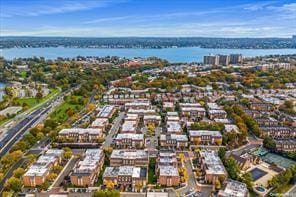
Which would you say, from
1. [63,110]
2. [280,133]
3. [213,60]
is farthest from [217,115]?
[213,60]

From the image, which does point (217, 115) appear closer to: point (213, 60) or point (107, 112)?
point (107, 112)

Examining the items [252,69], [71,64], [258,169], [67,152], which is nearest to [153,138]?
[67,152]

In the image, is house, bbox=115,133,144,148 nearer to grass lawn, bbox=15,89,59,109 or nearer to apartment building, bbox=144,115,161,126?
apartment building, bbox=144,115,161,126

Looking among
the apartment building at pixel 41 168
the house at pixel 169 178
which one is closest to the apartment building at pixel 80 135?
the apartment building at pixel 41 168

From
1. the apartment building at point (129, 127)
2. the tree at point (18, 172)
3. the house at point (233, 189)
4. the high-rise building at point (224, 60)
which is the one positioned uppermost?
the high-rise building at point (224, 60)

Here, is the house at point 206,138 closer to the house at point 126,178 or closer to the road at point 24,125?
the house at point 126,178

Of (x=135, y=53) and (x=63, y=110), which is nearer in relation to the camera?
(x=63, y=110)
